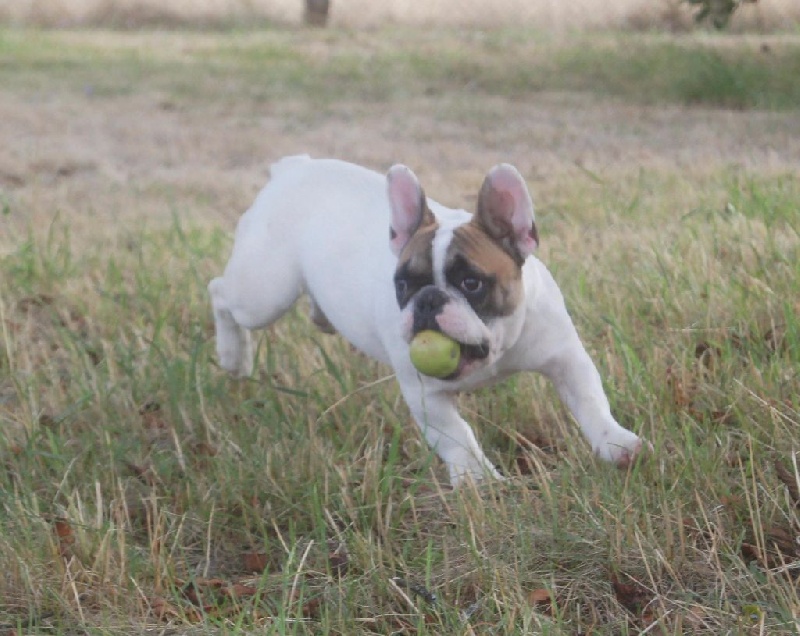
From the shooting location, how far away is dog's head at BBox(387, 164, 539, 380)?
2.83m

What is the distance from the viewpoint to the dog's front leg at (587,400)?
301 centimetres

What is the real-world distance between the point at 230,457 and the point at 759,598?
1.41m

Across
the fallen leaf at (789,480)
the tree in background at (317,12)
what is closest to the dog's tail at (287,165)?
the fallen leaf at (789,480)

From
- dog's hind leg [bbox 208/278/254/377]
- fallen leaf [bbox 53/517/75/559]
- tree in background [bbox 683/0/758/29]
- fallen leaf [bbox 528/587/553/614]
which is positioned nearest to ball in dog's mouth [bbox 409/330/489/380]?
fallen leaf [bbox 528/587/553/614]

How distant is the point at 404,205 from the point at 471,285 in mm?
311

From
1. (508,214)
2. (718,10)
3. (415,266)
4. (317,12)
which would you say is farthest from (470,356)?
(317,12)

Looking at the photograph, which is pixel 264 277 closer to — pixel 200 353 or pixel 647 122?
pixel 200 353

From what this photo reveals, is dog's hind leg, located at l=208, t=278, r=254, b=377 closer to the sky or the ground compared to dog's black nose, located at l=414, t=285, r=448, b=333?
closer to the ground

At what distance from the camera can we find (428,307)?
111 inches

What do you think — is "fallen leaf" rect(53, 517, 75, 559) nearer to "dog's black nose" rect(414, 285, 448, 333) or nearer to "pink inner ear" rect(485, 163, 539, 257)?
"dog's black nose" rect(414, 285, 448, 333)

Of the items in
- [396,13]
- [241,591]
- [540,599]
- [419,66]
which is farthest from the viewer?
[396,13]

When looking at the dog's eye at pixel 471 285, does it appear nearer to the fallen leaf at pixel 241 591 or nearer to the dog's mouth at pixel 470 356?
the dog's mouth at pixel 470 356

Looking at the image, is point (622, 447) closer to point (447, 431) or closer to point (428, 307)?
point (447, 431)

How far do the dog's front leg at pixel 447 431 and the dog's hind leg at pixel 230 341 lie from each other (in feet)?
3.65
